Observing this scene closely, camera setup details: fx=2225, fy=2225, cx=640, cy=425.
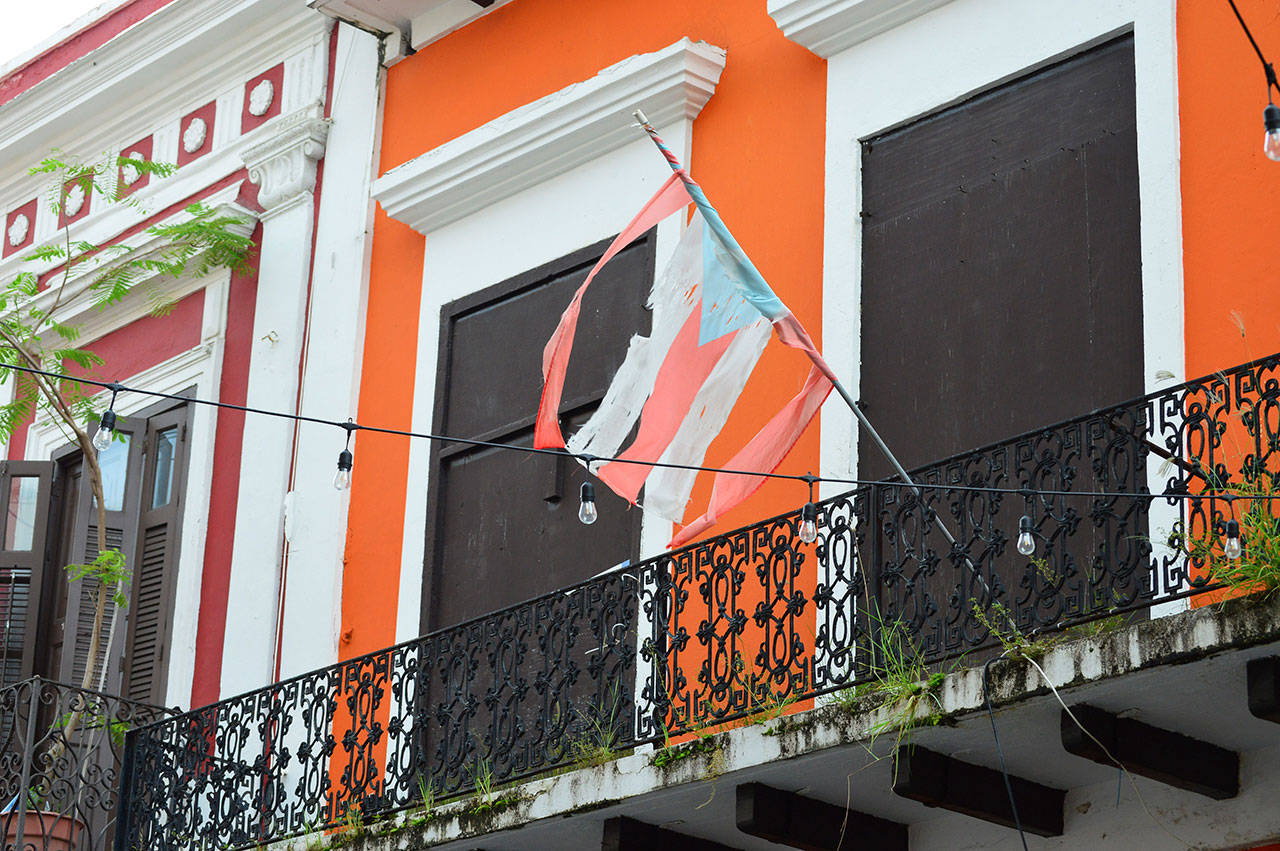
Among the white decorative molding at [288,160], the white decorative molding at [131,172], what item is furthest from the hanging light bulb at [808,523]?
the white decorative molding at [131,172]

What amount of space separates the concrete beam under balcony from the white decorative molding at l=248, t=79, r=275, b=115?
4.87 metres

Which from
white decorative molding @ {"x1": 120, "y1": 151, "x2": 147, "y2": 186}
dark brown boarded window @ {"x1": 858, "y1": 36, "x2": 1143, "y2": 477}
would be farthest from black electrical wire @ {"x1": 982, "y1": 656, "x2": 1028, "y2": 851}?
white decorative molding @ {"x1": 120, "y1": 151, "x2": 147, "y2": 186}

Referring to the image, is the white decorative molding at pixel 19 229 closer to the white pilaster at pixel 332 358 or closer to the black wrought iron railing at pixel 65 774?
the white pilaster at pixel 332 358

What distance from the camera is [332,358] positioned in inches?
441

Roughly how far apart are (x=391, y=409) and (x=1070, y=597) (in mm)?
4424

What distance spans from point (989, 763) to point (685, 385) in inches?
68.0

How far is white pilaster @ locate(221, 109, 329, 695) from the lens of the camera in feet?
35.9

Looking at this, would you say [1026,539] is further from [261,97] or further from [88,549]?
[261,97]

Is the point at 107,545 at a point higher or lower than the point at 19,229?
lower

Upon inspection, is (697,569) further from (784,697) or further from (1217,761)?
(1217,761)

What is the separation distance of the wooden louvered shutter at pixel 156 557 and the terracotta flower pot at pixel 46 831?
1059 millimetres

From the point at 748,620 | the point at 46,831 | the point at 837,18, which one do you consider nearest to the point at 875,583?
the point at 748,620

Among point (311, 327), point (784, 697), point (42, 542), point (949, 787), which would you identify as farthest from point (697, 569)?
point (42, 542)

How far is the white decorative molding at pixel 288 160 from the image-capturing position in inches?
462
